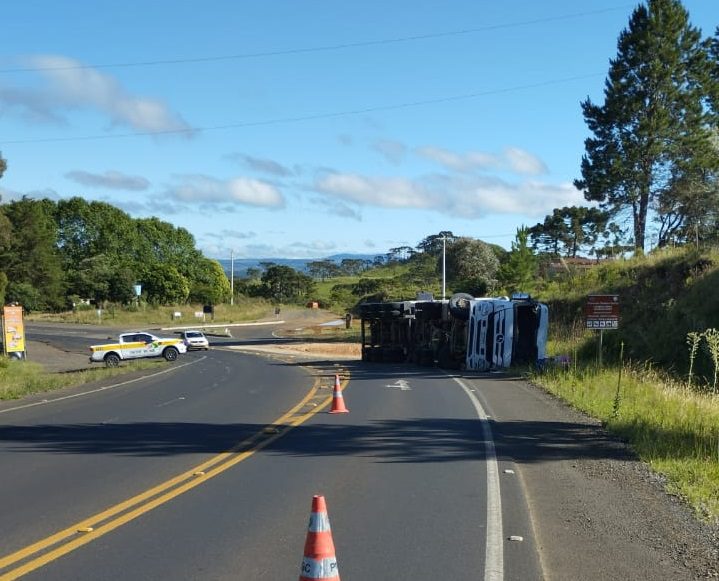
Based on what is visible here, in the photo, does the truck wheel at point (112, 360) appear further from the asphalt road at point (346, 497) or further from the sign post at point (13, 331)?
the asphalt road at point (346, 497)

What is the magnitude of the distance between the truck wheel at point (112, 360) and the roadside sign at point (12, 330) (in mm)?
3856

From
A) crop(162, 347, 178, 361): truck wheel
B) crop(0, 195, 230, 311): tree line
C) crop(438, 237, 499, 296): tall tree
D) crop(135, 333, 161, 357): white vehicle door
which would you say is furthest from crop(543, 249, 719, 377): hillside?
crop(0, 195, 230, 311): tree line

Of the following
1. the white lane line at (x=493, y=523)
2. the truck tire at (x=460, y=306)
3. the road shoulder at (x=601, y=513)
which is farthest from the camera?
the truck tire at (x=460, y=306)

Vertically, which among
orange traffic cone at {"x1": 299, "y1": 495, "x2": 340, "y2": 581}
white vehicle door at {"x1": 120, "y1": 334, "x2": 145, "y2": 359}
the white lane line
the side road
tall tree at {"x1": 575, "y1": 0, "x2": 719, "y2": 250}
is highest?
tall tree at {"x1": 575, "y1": 0, "x2": 719, "y2": 250}

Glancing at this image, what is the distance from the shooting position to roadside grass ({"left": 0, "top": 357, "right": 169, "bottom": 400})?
23.9m

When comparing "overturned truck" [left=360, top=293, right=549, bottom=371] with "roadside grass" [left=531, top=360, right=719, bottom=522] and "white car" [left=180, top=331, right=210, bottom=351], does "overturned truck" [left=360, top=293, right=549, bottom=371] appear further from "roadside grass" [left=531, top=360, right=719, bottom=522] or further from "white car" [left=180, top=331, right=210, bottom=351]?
"white car" [left=180, top=331, right=210, bottom=351]

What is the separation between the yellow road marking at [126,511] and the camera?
627 cm

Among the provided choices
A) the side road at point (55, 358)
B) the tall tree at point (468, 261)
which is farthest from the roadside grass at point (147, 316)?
the side road at point (55, 358)

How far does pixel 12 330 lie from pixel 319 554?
1403 inches

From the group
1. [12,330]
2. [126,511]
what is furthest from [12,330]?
[126,511]

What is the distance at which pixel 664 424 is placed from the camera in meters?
12.8

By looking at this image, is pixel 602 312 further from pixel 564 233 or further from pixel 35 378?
pixel 564 233

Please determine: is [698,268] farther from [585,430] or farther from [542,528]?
[542,528]

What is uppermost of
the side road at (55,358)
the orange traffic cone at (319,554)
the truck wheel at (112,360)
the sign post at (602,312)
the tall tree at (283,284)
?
the tall tree at (283,284)
